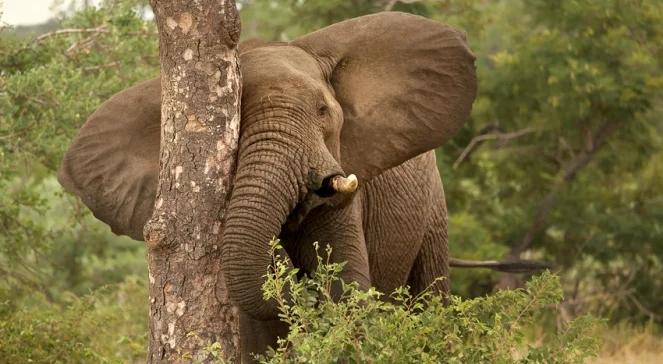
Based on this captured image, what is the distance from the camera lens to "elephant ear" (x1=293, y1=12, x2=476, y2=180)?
7.34 m

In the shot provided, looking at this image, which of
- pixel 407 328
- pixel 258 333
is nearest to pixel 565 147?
pixel 258 333

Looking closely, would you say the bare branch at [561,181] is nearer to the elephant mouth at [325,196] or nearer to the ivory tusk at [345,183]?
the elephant mouth at [325,196]

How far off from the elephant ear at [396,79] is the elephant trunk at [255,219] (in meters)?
0.94

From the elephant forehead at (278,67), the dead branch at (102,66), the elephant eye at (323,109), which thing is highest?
the elephant forehead at (278,67)

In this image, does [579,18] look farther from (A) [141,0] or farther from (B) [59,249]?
(B) [59,249]

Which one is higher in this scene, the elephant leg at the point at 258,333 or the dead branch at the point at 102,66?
the elephant leg at the point at 258,333

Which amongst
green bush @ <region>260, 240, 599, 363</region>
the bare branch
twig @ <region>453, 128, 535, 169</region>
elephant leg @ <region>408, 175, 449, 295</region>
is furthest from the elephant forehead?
the bare branch

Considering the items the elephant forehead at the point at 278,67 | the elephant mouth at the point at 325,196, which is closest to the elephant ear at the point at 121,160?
the elephant forehead at the point at 278,67

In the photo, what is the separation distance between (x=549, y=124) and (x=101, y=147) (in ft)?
27.4

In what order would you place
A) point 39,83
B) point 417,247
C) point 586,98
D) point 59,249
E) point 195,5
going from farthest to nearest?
1. point 59,249
2. point 586,98
3. point 39,83
4. point 417,247
5. point 195,5

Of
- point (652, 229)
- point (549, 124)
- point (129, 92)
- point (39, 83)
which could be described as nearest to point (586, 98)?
point (549, 124)

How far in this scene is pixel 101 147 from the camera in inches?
284

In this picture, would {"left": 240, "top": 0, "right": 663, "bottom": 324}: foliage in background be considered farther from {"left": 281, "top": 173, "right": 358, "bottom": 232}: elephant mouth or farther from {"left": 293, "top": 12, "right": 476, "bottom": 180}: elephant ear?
{"left": 281, "top": 173, "right": 358, "bottom": 232}: elephant mouth

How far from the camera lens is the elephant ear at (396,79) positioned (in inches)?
289
